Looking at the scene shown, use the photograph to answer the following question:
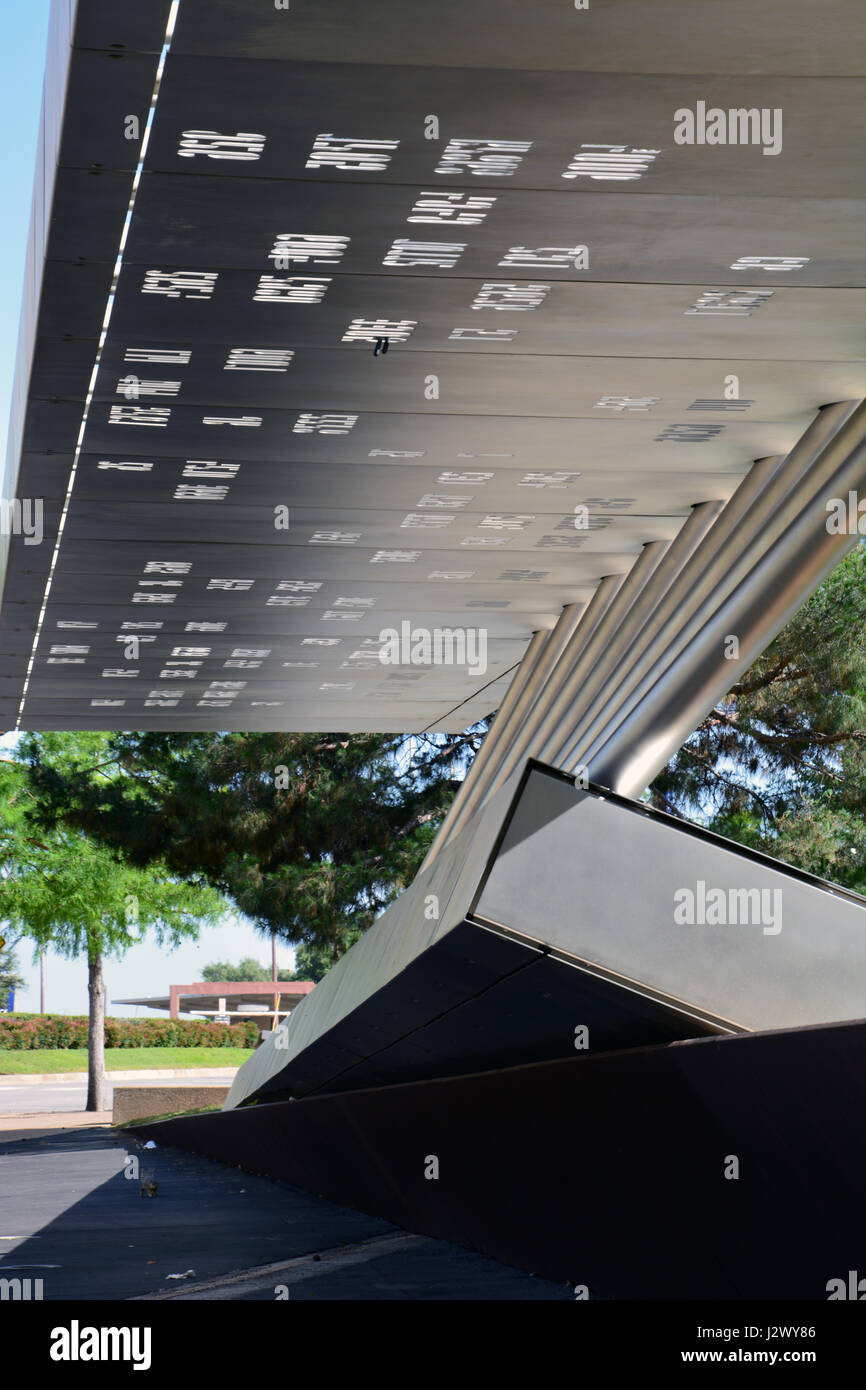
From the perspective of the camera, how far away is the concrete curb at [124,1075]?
45016mm

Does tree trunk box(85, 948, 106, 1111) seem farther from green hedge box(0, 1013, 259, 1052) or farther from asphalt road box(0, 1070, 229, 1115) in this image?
green hedge box(0, 1013, 259, 1052)

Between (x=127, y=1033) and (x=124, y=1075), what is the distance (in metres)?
10.1

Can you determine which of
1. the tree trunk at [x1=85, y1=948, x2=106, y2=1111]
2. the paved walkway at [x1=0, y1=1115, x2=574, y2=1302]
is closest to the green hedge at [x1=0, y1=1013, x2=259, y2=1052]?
the tree trunk at [x1=85, y1=948, x2=106, y2=1111]

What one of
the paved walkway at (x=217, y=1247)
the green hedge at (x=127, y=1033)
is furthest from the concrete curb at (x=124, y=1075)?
the paved walkway at (x=217, y=1247)

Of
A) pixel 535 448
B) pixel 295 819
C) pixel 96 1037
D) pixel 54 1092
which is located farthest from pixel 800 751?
pixel 54 1092

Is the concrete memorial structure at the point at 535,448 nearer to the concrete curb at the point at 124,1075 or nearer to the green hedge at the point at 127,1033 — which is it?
the concrete curb at the point at 124,1075

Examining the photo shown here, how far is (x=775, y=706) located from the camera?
20516mm

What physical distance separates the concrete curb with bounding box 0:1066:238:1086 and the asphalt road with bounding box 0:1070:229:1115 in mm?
47

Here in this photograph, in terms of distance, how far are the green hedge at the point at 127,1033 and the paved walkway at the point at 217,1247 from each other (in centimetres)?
3765

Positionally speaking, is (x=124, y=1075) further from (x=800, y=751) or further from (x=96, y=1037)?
(x=800, y=751)

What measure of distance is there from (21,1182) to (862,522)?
12925 millimetres

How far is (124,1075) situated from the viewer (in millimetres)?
45094
